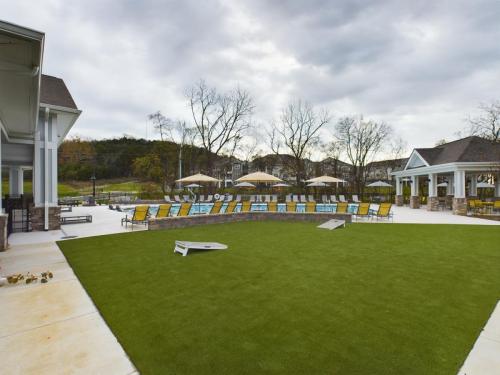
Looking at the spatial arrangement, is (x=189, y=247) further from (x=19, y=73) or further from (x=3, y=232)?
(x=3, y=232)

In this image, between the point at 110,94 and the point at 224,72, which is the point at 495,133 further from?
the point at 110,94

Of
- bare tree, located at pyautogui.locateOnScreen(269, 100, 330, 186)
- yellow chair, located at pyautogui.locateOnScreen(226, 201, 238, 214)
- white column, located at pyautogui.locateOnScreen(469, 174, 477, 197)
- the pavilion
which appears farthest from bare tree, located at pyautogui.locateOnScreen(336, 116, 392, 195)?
yellow chair, located at pyautogui.locateOnScreen(226, 201, 238, 214)

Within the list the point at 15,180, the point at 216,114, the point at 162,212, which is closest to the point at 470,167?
the point at 162,212

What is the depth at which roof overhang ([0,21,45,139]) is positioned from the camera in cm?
354

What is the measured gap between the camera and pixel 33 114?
767 centimetres

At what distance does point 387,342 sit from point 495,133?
3535 centimetres

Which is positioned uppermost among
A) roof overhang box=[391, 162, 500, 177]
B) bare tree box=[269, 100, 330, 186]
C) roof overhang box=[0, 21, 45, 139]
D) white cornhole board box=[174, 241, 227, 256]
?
bare tree box=[269, 100, 330, 186]

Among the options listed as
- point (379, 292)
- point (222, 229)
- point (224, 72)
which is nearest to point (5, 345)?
point (379, 292)

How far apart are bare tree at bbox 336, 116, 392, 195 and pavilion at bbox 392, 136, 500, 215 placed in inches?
293

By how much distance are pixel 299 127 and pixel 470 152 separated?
15.8 m

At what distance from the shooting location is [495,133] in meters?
28.0

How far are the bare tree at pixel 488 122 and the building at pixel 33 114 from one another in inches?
1387

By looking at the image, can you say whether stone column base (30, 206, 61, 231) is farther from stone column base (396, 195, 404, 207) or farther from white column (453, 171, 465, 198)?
stone column base (396, 195, 404, 207)

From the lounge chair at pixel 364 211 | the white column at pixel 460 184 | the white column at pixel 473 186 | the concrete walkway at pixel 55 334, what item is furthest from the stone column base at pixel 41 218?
the white column at pixel 473 186
